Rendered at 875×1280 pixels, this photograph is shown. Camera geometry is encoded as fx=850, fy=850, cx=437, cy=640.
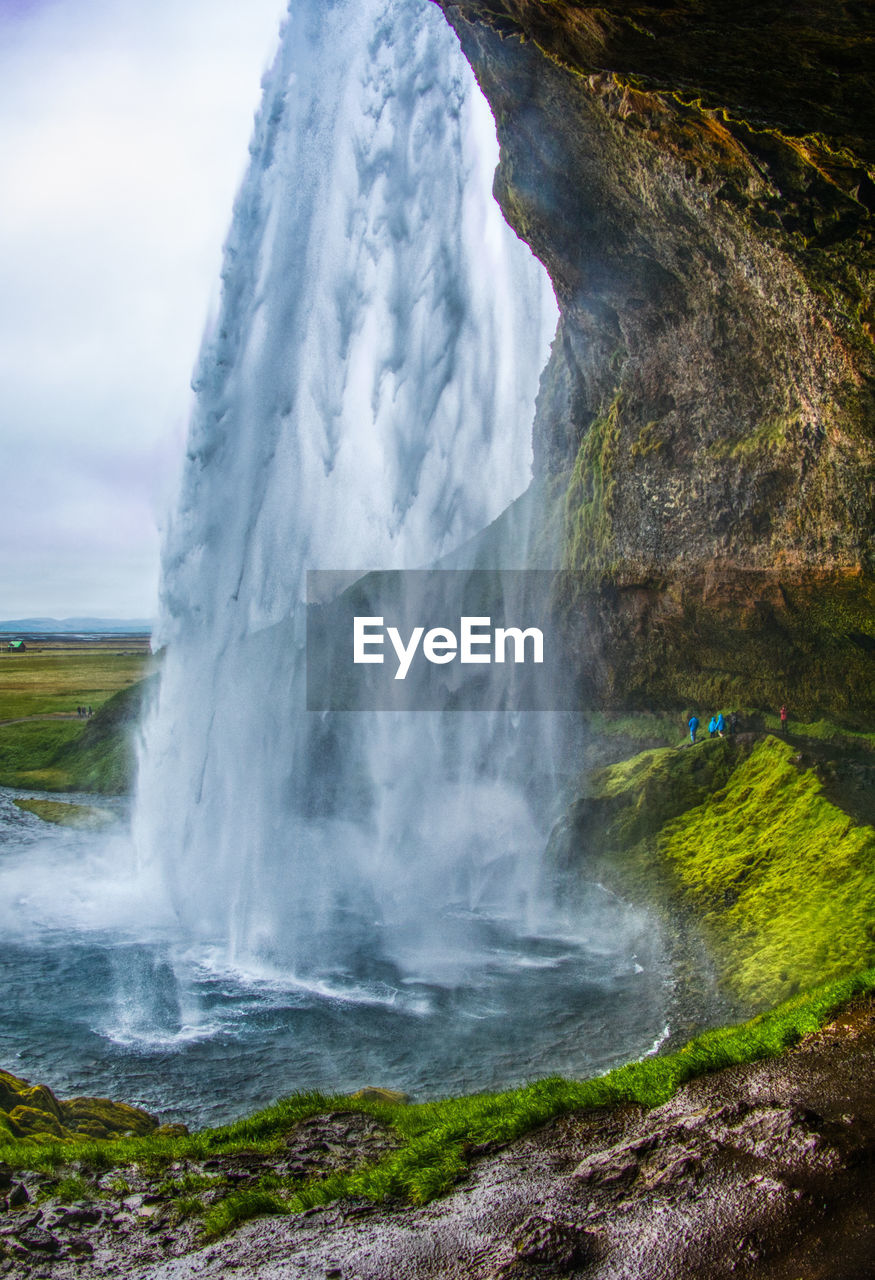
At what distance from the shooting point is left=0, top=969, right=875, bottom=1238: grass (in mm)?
8430

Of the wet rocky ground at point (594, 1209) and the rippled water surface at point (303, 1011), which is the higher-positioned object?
the wet rocky ground at point (594, 1209)

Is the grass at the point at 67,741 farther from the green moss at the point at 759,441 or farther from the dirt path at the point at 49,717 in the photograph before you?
the green moss at the point at 759,441

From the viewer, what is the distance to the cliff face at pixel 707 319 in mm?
8914

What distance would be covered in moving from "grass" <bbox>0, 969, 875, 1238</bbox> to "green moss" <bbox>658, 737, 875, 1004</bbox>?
4.64 metres

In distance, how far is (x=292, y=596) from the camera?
27.7m

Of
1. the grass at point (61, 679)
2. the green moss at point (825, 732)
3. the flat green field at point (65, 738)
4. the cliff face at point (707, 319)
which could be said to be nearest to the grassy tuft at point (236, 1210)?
the cliff face at point (707, 319)

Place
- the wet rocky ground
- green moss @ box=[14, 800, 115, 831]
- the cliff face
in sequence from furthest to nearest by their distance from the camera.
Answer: green moss @ box=[14, 800, 115, 831] < the cliff face < the wet rocky ground

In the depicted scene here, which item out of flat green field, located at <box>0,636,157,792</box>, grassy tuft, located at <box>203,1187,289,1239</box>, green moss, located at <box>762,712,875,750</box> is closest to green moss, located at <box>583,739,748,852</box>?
green moss, located at <box>762,712,875,750</box>

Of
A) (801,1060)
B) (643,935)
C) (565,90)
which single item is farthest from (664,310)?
(801,1060)

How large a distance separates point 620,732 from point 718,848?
985cm

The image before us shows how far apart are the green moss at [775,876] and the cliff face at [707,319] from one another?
4294mm

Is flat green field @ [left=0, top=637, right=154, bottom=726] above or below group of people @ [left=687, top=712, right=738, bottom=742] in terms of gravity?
below

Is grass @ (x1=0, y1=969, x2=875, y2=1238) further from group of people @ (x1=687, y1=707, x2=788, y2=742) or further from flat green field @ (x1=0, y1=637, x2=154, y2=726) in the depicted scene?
flat green field @ (x1=0, y1=637, x2=154, y2=726)

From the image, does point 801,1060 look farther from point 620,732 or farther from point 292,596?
point 620,732
